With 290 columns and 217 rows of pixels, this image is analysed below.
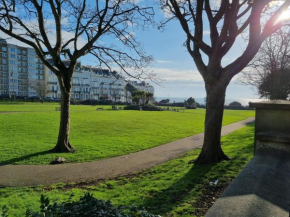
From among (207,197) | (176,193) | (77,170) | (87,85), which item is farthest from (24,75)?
(207,197)

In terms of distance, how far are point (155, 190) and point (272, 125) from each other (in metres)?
3.19

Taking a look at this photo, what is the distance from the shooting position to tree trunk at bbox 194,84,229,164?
318 inches

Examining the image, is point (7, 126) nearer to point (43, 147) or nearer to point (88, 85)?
point (43, 147)

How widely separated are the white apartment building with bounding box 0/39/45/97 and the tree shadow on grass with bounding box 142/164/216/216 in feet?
343

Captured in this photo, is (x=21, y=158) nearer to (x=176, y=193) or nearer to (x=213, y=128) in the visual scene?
(x=176, y=193)

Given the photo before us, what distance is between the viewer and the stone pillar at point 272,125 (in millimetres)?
3729

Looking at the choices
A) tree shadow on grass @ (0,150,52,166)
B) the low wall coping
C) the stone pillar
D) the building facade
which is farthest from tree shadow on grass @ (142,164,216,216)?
the building facade

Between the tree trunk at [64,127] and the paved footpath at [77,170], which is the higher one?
the tree trunk at [64,127]

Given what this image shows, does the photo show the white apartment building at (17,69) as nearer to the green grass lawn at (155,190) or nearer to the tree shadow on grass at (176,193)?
the green grass lawn at (155,190)

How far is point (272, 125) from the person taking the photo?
3.96 metres

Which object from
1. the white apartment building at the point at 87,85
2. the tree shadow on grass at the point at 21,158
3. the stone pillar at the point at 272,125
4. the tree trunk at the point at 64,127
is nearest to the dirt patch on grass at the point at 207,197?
the stone pillar at the point at 272,125

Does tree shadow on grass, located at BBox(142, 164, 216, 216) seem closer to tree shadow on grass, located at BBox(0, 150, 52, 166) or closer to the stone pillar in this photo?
the stone pillar

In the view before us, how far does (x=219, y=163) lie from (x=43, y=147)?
29.7ft

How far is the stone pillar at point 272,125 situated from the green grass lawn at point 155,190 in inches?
66.5
